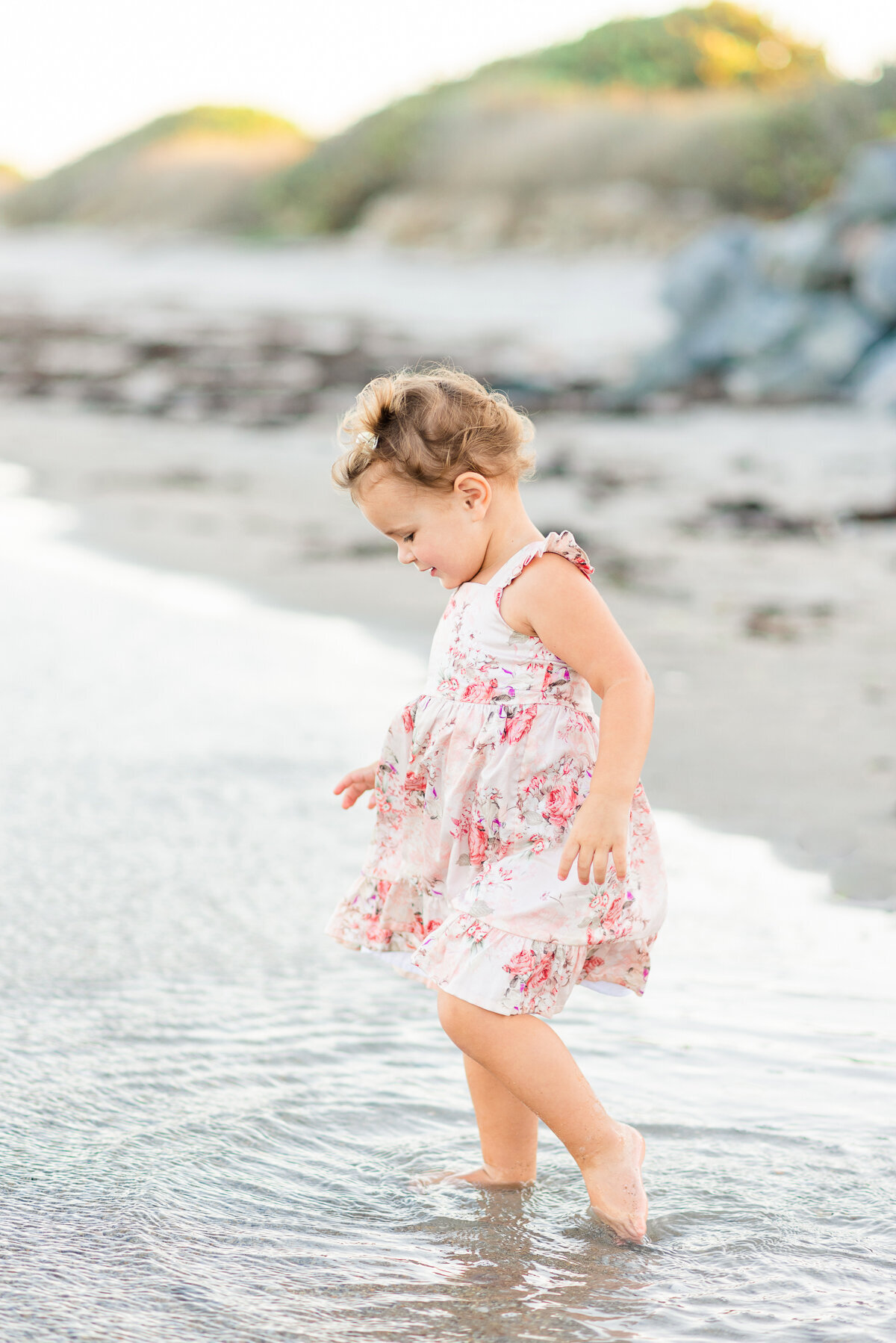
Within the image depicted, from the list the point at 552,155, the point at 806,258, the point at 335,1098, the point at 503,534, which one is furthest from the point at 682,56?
the point at 335,1098

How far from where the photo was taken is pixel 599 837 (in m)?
2.01

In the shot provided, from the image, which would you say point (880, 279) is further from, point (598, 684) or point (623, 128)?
point (623, 128)

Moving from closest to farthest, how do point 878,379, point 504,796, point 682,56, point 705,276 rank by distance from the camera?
point 504,796 → point 878,379 → point 705,276 → point 682,56

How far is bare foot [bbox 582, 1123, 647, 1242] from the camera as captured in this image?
82.0 inches

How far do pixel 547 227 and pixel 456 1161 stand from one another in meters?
26.1

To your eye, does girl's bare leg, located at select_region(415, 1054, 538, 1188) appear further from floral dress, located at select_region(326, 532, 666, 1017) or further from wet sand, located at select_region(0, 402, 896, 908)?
wet sand, located at select_region(0, 402, 896, 908)

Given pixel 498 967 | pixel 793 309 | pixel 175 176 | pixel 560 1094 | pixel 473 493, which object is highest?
pixel 175 176

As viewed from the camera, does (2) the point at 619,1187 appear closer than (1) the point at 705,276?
Yes

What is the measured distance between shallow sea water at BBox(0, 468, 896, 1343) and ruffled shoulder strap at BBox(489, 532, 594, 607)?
0.84 meters

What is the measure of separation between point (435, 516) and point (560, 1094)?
786 mm

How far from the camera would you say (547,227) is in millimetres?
27000

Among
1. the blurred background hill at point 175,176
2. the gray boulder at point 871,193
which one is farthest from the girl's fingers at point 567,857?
the blurred background hill at point 175,176

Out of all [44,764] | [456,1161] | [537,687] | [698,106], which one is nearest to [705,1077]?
[456,1161]

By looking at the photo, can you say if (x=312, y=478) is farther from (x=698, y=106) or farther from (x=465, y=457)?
(x=698, y=106)
